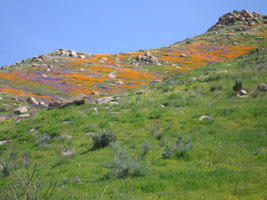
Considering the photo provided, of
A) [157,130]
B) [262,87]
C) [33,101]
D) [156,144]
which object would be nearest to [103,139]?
[156,144]

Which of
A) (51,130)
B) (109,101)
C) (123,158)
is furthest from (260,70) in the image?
(51,130)

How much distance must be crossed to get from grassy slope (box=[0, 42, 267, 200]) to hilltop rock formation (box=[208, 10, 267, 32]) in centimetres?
6624

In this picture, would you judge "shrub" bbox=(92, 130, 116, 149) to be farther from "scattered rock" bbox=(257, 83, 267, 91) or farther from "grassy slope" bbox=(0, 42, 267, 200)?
"scattered rock" bbox=(257, 83, 267, 91)

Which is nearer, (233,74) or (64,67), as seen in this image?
(233,74)

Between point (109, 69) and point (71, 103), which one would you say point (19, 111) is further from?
point (109, 69)

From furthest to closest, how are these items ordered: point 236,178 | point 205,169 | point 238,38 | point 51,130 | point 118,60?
point 238,38 < point 118,60 < point 51,130 < point 205,169 < point 236,178

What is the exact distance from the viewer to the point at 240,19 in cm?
7431

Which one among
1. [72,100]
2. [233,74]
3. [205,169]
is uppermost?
[233,74]

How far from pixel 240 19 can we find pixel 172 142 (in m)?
81.7

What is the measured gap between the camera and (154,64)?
4784 cm

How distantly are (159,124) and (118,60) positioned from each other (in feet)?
141

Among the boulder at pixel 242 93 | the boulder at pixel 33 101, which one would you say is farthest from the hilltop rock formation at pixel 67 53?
the boulder at pixel 242 93

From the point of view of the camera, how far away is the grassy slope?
16.4ft

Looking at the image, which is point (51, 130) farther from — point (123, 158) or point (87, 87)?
point (87, 87)
